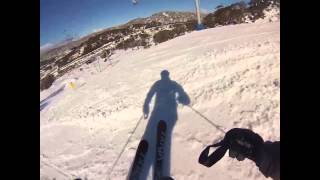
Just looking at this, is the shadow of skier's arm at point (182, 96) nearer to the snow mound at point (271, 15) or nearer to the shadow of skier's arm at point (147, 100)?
the shadow of skier's arm at point (147, 100)

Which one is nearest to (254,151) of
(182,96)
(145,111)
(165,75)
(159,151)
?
(159,151)

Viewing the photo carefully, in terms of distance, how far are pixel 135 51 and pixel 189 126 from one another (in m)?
6.59

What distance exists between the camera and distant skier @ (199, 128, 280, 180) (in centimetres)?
286

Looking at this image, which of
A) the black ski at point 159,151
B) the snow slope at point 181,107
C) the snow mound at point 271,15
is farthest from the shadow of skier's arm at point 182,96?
the snow mound at point 271,15

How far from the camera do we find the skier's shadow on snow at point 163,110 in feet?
→ 15.1

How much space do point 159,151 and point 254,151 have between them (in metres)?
1.77

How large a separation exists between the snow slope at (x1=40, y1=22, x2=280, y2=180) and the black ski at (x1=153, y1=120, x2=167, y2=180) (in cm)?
19

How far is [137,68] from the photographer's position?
869 cm

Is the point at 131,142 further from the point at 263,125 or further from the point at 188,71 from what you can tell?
the point at 188,71

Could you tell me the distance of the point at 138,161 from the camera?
14.7 ft

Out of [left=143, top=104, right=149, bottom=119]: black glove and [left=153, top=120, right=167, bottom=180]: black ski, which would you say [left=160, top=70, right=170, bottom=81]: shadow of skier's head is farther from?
[left=153, top=120, right=167, bottom=180]: black ski

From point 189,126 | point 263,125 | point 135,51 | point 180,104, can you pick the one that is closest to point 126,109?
point 180,104

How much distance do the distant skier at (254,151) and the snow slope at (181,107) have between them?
911mm

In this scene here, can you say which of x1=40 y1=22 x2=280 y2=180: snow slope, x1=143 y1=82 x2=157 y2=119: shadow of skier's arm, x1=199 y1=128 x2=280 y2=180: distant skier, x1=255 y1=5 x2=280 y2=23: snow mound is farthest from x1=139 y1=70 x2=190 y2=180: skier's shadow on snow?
x1=255 y1=5 x2=280 y2=23: snow mound
